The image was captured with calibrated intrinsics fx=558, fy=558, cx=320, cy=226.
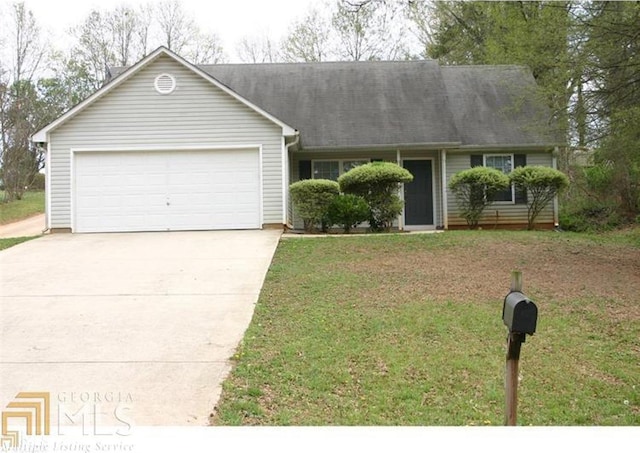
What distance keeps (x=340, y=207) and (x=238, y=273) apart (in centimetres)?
510

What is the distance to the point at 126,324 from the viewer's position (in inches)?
268

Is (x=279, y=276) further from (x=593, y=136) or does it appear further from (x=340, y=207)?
(x=593, y=136)

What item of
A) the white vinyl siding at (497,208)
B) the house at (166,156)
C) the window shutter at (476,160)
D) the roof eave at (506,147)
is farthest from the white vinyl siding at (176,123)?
the window shutter at (476,160)

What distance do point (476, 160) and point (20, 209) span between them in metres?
18.9

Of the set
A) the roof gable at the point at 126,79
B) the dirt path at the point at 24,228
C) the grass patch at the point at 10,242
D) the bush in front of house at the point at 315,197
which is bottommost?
the grass patch at the point at 10,242

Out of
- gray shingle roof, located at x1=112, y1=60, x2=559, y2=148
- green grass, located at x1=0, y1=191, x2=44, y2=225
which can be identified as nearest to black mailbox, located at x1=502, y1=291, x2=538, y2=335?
gray shingle roof, located at x1=112, y1=60, x2=559, y2=148

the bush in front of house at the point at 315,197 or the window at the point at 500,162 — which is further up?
the window at the point at 500,162

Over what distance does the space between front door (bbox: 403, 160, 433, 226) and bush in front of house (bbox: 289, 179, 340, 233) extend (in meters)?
3.69

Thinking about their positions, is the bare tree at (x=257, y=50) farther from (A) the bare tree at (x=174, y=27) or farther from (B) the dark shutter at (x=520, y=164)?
(B) the dark shutter at (x=520, y=164)

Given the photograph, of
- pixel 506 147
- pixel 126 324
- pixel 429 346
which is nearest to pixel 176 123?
pixel 126 324

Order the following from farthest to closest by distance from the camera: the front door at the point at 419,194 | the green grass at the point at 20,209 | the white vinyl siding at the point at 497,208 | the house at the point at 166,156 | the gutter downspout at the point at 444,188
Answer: the green grass at the point at 20,209 → the front door at the point at 419,194 → the white vinyl siding at the point at 497,208 → the gutter downspout at the point at 444,188 → the house at the point at 166,156

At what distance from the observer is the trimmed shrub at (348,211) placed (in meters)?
14.0

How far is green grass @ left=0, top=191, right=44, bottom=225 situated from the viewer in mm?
22312

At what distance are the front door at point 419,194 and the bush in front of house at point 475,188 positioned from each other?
1.00 m
